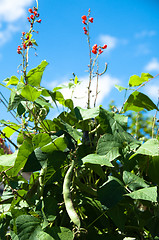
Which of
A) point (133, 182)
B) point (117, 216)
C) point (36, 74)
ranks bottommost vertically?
point (117, 216)

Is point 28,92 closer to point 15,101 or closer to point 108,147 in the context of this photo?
point 15,101

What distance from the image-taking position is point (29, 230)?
93 centimetres

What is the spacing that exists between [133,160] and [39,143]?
0.33 m

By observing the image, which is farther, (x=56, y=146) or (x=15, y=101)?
(x=15, y=101)

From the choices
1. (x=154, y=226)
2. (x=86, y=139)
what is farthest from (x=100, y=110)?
(x=154, y=226)

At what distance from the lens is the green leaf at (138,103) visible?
1.25 metres

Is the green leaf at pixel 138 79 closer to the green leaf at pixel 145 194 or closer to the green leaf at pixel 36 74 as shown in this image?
the green leaf at pixel 36 74

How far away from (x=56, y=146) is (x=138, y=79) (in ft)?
1.80

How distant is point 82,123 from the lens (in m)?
1.27

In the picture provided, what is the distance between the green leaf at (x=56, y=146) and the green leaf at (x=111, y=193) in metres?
0.19

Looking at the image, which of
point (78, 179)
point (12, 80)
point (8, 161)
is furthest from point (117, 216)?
point (12, 80)

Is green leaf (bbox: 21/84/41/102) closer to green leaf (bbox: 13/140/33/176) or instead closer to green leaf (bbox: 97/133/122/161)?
green leaf (bbox: 13/140/33/176)

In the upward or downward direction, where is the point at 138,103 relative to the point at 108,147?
upward

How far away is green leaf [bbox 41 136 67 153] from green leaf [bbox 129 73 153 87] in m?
0.51
